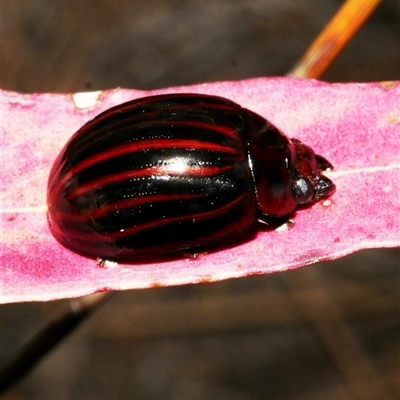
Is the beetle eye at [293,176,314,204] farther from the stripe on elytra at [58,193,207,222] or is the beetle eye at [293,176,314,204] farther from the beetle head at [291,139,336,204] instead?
the stripe on elytra at [58,193,207,222]

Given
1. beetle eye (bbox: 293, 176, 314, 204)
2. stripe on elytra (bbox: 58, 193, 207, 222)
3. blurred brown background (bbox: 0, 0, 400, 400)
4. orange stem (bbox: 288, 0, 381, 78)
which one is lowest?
blurred brown background (bbox: 0, 0, 400, 400)

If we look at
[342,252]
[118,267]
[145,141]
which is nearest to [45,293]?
[118,267]

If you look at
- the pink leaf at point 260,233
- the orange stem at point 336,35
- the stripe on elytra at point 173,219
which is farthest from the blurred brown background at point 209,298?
the stripe on elytra at point 173,219

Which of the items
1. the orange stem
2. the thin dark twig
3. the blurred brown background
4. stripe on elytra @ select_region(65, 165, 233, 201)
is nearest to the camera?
stripe on elytra @ select_region(65, 165, 233, 201)

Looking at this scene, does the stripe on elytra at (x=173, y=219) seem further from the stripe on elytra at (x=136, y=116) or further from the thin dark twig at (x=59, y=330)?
the thin dark twig at (x=59, y=330)

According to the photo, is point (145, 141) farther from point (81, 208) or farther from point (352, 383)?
point (352, 383)

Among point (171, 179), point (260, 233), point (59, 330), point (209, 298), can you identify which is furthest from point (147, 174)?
point (209, 298)

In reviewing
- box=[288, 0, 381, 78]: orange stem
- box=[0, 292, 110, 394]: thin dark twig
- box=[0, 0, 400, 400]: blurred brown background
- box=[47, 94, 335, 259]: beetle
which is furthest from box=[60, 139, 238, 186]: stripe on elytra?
box=[0, 0, 400, 400]: blurred brown background

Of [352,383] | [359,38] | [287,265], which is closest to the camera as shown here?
[287,265]
